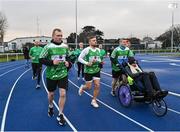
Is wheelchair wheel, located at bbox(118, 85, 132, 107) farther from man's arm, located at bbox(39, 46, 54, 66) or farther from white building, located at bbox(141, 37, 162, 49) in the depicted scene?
white building, located at bbox(141, 37, 162, 49)

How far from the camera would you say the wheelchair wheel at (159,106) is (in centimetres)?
771

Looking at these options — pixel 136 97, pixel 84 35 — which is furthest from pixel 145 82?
pixel 84 35

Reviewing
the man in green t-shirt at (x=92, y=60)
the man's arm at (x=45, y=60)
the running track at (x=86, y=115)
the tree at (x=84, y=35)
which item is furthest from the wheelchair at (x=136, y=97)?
the tree at (x=84, y=35)

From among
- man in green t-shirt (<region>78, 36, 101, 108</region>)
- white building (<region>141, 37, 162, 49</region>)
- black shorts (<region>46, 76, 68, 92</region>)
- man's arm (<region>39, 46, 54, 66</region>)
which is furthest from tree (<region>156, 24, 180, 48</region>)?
man's arm (<region>39, 46, 54, 66</region>)

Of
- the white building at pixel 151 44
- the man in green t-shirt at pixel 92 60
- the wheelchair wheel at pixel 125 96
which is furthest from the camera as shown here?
the white building at pixel 151 44

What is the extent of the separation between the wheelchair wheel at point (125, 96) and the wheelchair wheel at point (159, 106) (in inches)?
26.7

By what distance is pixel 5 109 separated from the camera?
8.63m

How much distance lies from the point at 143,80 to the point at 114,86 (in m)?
2.57

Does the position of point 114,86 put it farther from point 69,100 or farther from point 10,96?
point 10,96

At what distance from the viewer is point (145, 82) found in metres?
8.02

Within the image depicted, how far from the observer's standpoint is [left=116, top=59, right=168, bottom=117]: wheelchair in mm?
7750

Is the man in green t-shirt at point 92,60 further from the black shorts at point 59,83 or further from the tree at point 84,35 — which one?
the tree at point 84,35

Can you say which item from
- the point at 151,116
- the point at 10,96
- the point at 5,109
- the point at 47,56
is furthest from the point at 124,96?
the point at 10,96

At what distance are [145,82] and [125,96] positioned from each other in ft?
3.02
